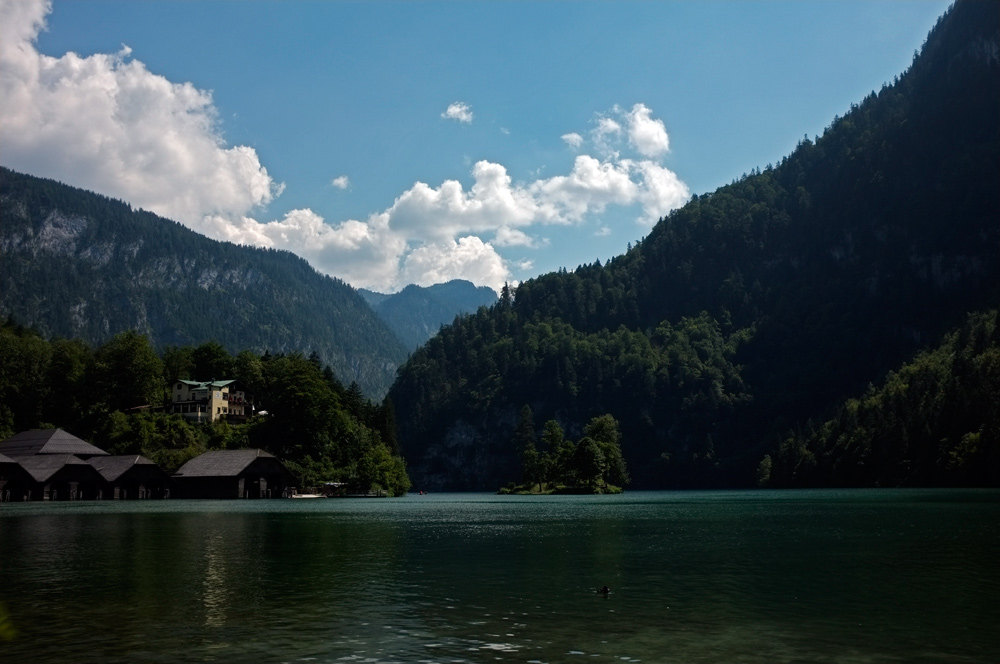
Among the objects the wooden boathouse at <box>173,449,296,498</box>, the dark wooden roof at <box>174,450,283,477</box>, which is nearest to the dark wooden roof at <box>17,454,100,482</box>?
the dark wooden roof at <box>174,450,283,477</box>

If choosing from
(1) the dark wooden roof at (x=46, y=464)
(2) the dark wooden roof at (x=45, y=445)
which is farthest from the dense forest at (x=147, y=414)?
(1) the dark wooden roof at (x=46, y=464)

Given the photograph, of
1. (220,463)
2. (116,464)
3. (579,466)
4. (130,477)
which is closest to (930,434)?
(579,466)

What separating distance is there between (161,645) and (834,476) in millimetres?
186385

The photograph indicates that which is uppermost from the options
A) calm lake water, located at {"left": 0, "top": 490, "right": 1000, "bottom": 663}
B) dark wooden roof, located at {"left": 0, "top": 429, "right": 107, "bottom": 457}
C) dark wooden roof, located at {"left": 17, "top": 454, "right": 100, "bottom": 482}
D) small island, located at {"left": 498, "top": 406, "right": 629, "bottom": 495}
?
dark wooden roof, located at {"left": 0, "top": 429, "right": 107, "bottom": 457}

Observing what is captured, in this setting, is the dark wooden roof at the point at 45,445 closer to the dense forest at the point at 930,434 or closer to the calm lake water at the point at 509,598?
the calm lake water at the point at 509,598

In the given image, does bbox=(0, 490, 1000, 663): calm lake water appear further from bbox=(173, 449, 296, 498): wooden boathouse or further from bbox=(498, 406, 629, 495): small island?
bbox=(498, 406, 629, 495): small island

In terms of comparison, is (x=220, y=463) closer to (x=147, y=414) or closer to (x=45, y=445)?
(x=45, y=445)

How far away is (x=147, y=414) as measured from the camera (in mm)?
142875

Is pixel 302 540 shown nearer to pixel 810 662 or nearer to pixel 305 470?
pixel 810 662

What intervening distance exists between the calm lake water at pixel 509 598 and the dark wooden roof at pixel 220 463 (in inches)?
3096

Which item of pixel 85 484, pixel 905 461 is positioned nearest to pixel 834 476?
pixel 905 461

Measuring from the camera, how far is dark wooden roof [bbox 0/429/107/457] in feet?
394

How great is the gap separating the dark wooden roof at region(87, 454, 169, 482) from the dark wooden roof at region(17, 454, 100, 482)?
2041 millimetres

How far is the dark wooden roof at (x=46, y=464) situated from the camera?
11450 centimetres
